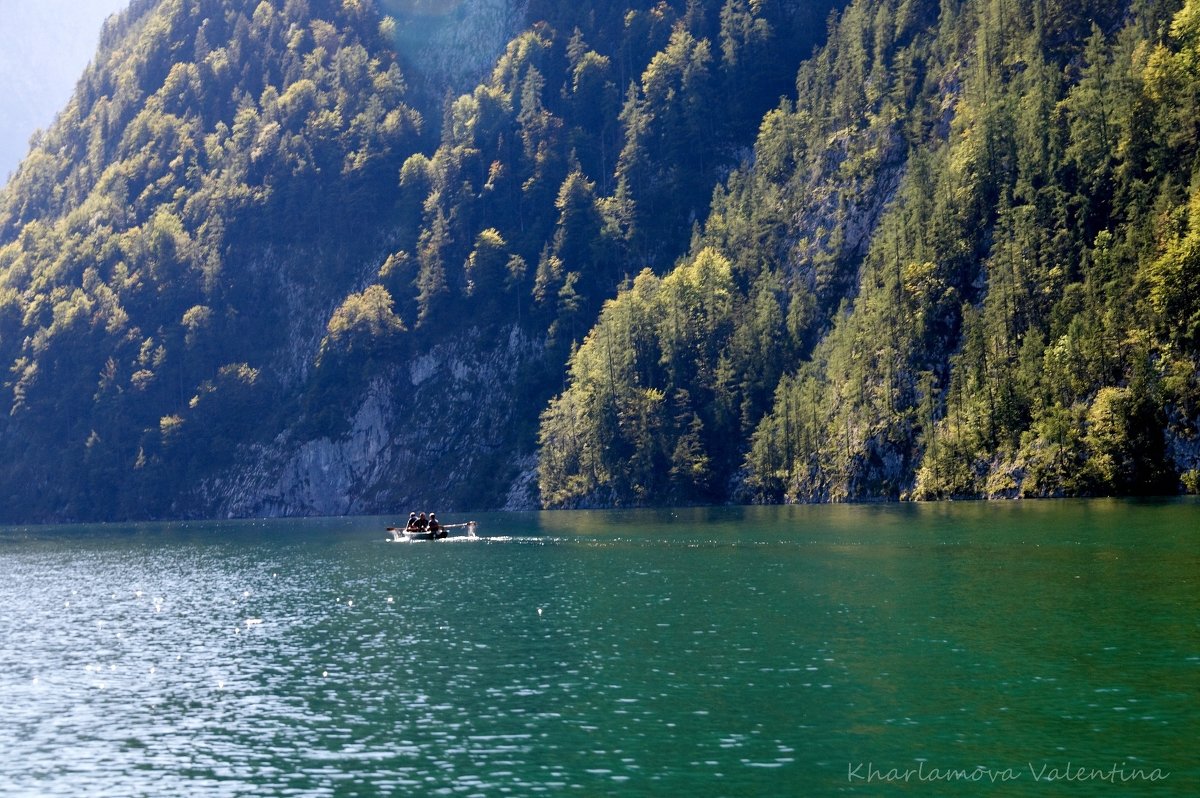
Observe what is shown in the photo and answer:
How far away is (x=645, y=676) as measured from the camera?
44656 millimetres

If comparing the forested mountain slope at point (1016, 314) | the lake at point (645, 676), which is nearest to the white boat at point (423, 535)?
the lake at point (645, 676)

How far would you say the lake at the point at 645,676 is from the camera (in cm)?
3219

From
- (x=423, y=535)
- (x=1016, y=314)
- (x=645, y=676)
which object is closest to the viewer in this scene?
(x=645, y=676)

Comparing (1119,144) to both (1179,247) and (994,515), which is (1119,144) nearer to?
(1179,247)

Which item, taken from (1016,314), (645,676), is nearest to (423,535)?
(1016,314)

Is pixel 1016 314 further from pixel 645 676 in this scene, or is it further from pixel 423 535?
pixel 645 676

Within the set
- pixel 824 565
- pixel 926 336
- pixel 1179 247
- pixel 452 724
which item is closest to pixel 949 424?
pixel 926 336

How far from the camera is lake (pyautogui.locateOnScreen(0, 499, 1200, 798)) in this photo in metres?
32.2

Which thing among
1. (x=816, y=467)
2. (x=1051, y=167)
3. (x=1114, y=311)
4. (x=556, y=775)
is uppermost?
(x=1051, y=167)

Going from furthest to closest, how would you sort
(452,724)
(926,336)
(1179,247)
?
(926,336) → (1179,247) → (452,724)

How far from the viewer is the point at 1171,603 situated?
52625mm

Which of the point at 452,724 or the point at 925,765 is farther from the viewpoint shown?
the point at 452,724

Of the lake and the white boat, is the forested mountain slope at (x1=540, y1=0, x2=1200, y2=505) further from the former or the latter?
the white boat

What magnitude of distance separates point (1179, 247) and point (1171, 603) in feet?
294
